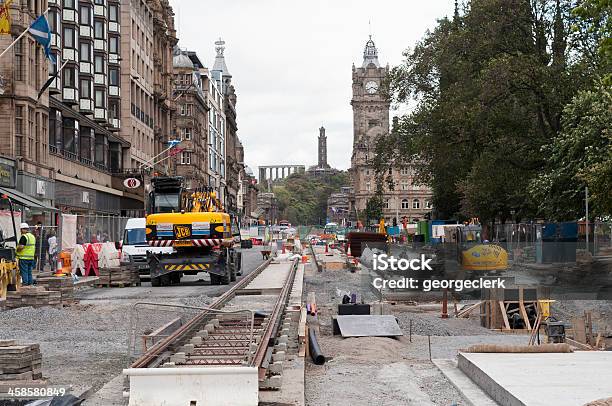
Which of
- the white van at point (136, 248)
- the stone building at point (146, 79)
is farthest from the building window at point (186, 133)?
the white van at point (136, 248)

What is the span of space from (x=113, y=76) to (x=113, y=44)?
94.7 inches

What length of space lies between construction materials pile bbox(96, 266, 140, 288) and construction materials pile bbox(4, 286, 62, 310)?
928 centimetres

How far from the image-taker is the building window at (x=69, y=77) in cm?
5603

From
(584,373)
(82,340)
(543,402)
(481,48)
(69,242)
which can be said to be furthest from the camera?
(481,48)

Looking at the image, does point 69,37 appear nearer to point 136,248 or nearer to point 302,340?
point 136,248

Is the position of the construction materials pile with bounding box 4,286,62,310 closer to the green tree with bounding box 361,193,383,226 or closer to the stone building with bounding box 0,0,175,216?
the stone building with bounding box 0,0,175,216

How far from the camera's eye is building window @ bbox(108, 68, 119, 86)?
2734 inches

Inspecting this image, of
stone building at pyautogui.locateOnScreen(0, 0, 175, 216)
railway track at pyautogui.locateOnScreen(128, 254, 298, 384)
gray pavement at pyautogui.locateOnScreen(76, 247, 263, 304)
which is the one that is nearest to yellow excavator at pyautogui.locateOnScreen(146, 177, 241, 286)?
gray pavement at pyautogui.locateOnScreen(76, 247, 263, 304)

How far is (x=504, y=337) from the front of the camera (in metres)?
18.1

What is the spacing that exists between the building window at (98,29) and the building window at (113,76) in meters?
3.53

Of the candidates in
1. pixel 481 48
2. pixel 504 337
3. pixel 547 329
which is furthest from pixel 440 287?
pixel 481 48

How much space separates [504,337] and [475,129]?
83.0ft

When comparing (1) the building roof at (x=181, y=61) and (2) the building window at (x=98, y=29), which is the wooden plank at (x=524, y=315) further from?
(1) the building roof at (x=181, y=61)

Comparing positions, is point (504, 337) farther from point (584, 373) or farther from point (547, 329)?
point (584, 373)
